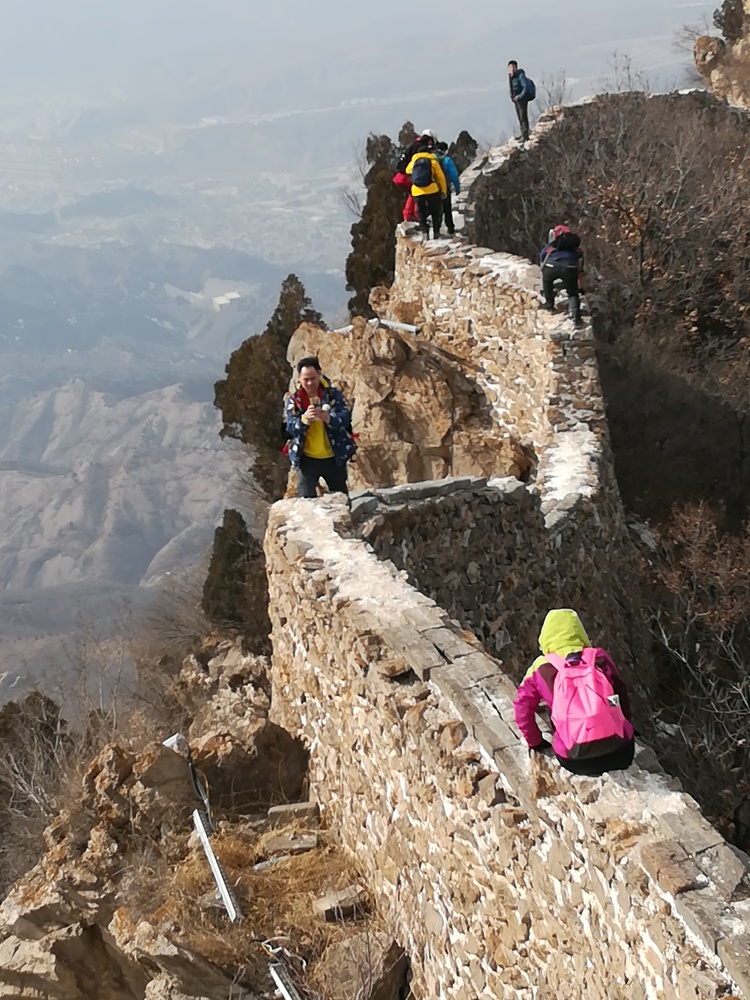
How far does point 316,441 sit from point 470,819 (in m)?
4.34

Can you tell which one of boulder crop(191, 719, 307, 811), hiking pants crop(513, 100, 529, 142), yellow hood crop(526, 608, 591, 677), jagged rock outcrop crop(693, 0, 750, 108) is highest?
jagged rock outcrop crop(693, 0, 750, 108)

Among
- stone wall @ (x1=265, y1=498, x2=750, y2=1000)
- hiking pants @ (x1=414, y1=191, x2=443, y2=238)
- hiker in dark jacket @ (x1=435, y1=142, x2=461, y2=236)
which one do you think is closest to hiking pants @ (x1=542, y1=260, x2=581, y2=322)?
hiking pants @ (x1=414, y1=191, x2=443, y2=238)

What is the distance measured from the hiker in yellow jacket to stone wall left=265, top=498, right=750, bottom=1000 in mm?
8407

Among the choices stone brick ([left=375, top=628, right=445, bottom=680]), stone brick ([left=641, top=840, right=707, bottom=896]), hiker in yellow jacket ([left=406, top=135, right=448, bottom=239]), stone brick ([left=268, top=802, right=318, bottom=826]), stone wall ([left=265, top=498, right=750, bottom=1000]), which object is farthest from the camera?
hiker in yellow jacket ([left=406, top=135, right=448, bottom=239])

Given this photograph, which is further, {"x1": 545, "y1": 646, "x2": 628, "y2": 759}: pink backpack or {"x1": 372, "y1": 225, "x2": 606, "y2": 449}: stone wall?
{"x1": 372, "y1": 225, "x2": 606, "y2": 449}: stone wall

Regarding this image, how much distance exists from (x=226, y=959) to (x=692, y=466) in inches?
458

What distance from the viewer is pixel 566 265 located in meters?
13.2

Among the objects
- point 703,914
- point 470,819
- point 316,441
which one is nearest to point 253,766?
point 470,819

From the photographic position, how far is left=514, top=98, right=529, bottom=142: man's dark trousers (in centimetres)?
2180

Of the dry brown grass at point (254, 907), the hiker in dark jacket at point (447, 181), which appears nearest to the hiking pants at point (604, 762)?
the dry brown grass at point (254, 907)

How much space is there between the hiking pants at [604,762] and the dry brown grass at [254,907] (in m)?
2.85

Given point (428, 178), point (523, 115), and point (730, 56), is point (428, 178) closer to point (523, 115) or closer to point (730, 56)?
point (523, 115)

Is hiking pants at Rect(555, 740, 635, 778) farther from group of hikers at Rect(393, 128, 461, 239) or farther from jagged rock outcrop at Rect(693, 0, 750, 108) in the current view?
jagged rock outcrop at Rect(693, 0, 750, 108)

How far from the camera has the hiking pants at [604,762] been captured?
16.0 ft
